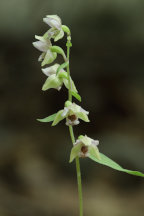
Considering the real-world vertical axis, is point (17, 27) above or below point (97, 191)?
above

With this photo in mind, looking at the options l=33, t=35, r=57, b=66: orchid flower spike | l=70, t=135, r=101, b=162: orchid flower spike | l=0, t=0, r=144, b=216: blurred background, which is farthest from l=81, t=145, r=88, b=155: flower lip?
l=0, t=0, r=144, b=216: blurred background

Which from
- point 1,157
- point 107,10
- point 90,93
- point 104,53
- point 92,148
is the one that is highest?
point 107,10

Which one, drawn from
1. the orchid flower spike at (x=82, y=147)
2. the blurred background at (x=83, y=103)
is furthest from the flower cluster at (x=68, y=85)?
the blurred background at (x=83, y=103)

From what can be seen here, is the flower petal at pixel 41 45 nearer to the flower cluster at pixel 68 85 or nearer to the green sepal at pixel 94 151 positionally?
the flower cluster at pixel 68 85

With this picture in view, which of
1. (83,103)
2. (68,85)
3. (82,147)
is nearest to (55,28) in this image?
(68,85)

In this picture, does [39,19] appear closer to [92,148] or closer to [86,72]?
[86,72]

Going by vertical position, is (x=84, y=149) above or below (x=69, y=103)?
below

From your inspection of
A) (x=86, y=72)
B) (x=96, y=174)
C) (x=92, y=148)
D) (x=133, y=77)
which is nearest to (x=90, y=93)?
(x=86, y=72)

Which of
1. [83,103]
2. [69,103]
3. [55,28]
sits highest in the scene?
[83,103]

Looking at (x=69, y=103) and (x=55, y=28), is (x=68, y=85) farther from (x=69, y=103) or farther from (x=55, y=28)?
(x=55, y=28)
